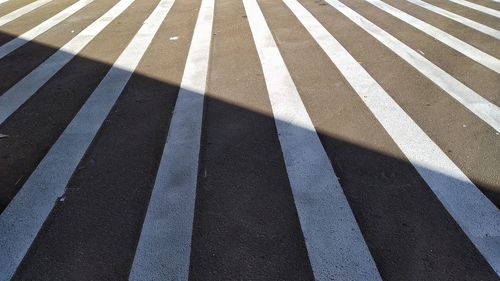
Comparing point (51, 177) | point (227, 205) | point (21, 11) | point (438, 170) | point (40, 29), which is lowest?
point (21, 11)

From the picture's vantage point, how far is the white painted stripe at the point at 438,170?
11.3 feet

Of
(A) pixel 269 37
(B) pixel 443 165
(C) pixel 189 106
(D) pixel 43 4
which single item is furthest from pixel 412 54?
(D) pixel 43 4

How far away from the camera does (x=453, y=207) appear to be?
12.2 ft

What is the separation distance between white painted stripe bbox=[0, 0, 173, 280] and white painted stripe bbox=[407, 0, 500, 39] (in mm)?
7020

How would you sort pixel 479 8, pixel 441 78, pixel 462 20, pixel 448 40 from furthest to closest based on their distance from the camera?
pixel 479 8 < pixel 462 20 < pixel 448 40 < pixel 441 78

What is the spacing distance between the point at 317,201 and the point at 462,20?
25.0 feet

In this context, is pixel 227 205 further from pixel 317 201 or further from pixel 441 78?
pixel 441 78

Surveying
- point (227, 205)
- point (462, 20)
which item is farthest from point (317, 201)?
point (462, 20)

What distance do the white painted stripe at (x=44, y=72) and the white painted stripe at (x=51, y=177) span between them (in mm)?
1053

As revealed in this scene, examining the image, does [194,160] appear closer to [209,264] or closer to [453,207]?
[209,264]

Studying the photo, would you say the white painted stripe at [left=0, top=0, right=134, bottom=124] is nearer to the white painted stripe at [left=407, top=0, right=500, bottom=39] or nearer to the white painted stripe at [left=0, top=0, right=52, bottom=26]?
the white painted stripe at [left=0, top=0, right=52, bottom=26]

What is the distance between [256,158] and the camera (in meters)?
4.58

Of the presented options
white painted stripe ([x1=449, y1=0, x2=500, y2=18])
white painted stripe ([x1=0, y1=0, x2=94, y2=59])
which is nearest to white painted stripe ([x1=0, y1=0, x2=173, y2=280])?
white painted stripe ([x1=0, y1=0, x2=94, y2=59])

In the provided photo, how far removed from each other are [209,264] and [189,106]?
2.95 meters
